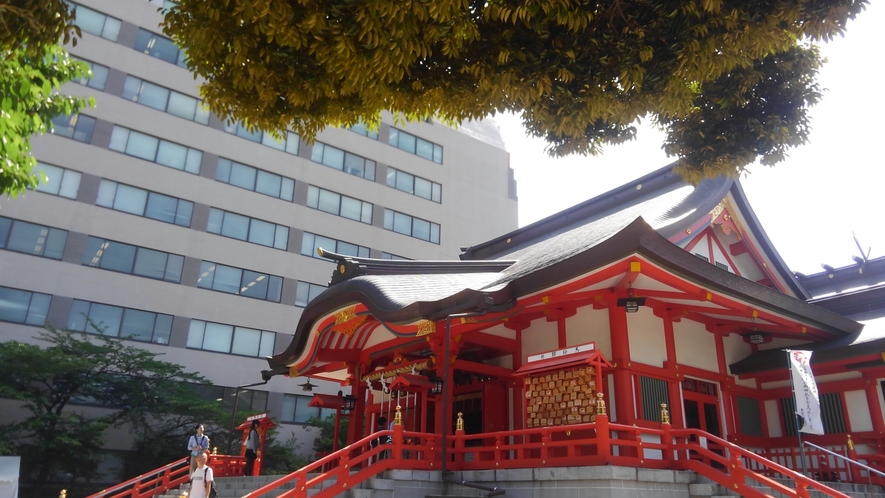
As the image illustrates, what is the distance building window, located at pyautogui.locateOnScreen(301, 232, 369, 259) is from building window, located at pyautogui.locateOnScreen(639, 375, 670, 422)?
24.8 meters

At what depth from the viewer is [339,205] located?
3716cm

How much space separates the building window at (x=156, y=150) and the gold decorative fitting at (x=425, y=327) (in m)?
23.3

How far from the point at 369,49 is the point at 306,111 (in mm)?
1401

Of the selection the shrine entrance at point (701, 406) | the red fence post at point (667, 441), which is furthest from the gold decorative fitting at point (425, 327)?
the shrine entrance at point (701, 406)

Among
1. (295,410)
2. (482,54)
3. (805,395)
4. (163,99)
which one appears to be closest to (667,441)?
(805,395)

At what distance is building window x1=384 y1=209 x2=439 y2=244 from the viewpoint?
3906 cm

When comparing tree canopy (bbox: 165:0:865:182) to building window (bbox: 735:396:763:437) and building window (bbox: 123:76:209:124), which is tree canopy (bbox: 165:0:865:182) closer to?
building window (bbox: 735:396:763:437)

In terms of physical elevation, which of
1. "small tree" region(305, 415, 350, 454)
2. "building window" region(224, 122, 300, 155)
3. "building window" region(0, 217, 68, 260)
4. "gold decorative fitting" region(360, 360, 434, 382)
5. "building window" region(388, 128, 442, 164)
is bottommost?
"small tree" region(305, 415, 350, 454)

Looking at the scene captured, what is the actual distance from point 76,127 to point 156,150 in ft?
11.5

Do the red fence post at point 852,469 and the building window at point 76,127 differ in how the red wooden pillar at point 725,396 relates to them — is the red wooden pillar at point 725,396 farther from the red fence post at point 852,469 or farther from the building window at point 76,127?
the building window at point 76,127

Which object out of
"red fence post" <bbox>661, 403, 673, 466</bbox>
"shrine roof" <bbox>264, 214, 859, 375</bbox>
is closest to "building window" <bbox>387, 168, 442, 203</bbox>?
"shrine roof" <bbox>264, 214, 859, 375</bbox>

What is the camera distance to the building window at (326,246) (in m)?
35.1

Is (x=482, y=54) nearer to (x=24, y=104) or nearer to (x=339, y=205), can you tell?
(x=24, y=104)

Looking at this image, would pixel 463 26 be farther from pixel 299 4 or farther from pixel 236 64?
pixel 236 64
